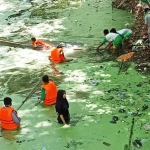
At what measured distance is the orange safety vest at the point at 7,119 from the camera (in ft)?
23.4

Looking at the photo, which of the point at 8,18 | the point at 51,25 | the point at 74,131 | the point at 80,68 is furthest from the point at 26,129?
the point at 8,18

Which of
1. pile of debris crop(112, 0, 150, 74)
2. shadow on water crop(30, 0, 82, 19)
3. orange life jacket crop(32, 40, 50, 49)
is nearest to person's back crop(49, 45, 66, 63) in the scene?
orange life jacket crop(32, 40, 50, 49)

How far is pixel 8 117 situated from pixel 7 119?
52 millimetres

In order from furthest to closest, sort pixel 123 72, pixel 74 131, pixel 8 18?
1. pixel 8 18
2. pixel 123 72
3. pixel 74 131

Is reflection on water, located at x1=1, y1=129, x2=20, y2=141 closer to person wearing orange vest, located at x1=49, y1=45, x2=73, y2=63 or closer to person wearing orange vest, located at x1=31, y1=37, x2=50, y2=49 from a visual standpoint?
person wearing orange vest, located at x1=49, y1=45, x2=73, y2=63

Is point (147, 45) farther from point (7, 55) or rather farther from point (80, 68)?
point (7, 55)

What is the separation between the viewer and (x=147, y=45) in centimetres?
1092

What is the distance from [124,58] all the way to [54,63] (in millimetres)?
2228

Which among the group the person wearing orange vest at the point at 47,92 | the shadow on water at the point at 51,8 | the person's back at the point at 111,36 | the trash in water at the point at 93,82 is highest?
the shadow on water at the point at 51,8

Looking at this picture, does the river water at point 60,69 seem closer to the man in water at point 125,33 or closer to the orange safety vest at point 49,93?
the orange safety vest at point 49,93

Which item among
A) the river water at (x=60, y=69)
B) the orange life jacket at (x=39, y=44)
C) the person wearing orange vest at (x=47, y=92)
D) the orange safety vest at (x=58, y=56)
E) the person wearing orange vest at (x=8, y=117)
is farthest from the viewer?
the orange life jacket at (x=39, y=44)

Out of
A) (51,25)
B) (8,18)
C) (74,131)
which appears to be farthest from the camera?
(8,18)

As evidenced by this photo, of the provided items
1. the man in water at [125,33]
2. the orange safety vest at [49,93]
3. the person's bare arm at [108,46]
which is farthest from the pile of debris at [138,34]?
the orange safety vest at [49,93]

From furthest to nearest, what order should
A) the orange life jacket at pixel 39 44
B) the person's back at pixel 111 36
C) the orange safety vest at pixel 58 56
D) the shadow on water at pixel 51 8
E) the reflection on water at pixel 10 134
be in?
the shadow on water at pixel 51 8 < the orange life jacket at pixel 39 44 < the person's back at pixel 111 36 < the orange safety vest at pixel 58 56 < the reflection on water at pixel 10 134
